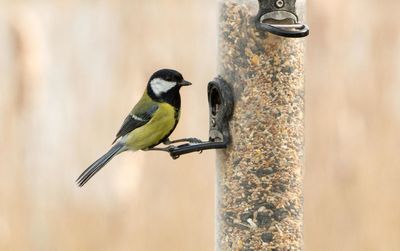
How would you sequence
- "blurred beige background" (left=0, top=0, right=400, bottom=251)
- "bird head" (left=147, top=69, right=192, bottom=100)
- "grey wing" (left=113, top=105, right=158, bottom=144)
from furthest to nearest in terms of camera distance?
1. "blurred beige background" (left=0, top=0, right=400, bottom=251)
2. "grey wing" (left=113, top=105, right=158, bottom=144)
3. "bird head" (left=147, top=69, right=192, bottom=100)

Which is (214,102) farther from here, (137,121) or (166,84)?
(137,121)

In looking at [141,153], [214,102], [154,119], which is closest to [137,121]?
[154,119]

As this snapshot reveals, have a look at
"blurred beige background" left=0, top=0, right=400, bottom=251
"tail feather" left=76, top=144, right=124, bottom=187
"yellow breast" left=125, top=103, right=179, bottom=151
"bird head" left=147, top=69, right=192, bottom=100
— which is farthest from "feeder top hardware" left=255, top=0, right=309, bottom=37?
"blurred beige background" left=0, top=0, right=400, bottom=251

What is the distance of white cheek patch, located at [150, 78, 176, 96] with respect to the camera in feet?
14.6

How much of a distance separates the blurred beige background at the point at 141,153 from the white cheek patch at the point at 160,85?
5.64 ft

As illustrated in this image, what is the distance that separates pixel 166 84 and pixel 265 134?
0.66m

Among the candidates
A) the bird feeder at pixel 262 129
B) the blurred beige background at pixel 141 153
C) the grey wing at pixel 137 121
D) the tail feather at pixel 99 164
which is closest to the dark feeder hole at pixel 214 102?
the bird feeder at pixel 262 129

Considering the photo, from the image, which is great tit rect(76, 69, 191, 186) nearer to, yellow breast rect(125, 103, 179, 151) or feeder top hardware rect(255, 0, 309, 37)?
yellow breast rect(125, 103, 179, 151)

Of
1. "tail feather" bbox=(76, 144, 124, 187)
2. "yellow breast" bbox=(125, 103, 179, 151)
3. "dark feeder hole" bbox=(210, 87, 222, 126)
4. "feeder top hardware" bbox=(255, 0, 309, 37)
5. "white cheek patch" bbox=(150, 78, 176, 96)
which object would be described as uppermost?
"feeder top hardware" bbox=(255, 0, 309, 37)

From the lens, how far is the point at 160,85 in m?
4.49
